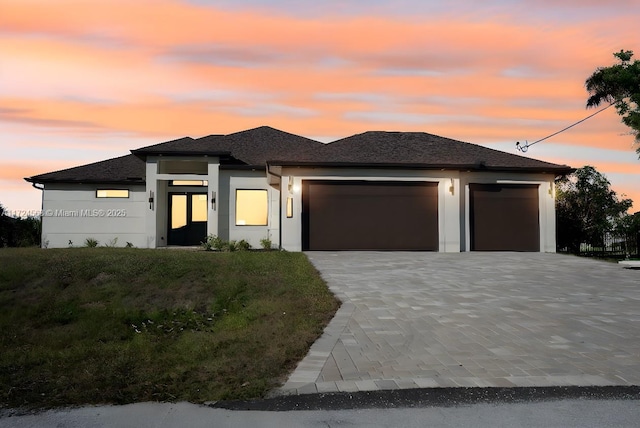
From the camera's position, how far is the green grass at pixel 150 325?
4621 mm

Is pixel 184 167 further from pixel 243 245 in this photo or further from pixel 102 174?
pixel 243 245

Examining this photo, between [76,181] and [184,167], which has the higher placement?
[184,167]

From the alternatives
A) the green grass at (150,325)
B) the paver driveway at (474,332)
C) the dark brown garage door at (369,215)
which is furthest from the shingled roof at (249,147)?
the paver driveway at (474,332)

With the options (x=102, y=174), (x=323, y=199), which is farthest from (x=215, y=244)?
(x=102, y=174)

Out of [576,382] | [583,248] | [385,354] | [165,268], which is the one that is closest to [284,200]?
[165,268]

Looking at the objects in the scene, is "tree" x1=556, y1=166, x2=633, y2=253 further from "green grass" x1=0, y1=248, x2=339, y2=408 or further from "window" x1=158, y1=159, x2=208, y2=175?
"window" x1=158, y1=159, x2=208, y2=175

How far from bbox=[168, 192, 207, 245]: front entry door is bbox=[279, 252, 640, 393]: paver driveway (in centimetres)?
1030

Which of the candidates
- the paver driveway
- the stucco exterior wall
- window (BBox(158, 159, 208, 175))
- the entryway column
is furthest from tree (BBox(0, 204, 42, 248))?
the paver driveway

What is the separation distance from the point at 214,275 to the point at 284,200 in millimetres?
6739

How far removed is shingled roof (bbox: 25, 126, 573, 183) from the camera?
701 inches

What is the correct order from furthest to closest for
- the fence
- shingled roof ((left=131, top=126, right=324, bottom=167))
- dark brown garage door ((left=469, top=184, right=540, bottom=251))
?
1. the fence
2. dark brown garage door ((left=469, top=184, right=540, bottom=251))
3. shingled roof ((left=131, top=126, right=324, bottom=167))

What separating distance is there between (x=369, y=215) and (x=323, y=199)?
6.03ft

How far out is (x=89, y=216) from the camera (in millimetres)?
20047

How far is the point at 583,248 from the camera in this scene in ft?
74.7
